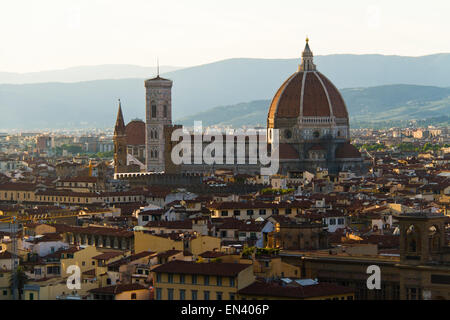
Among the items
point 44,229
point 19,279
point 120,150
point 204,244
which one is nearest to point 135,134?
point 120,150

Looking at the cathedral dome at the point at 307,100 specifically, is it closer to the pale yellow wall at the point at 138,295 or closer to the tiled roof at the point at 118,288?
the tiled roof at the point at 118,288

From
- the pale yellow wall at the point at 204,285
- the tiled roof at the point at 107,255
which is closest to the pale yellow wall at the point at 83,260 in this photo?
the tiled roof at the point at 107,255

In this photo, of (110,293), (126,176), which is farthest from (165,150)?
(110,293)

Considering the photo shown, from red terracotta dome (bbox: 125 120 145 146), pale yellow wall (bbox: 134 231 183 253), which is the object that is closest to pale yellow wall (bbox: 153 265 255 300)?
pale yellow wall (bbox: 134 231 183 253)

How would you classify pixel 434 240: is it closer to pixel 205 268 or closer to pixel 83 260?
pixel 205 268

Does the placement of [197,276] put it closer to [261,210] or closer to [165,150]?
[261,210]
